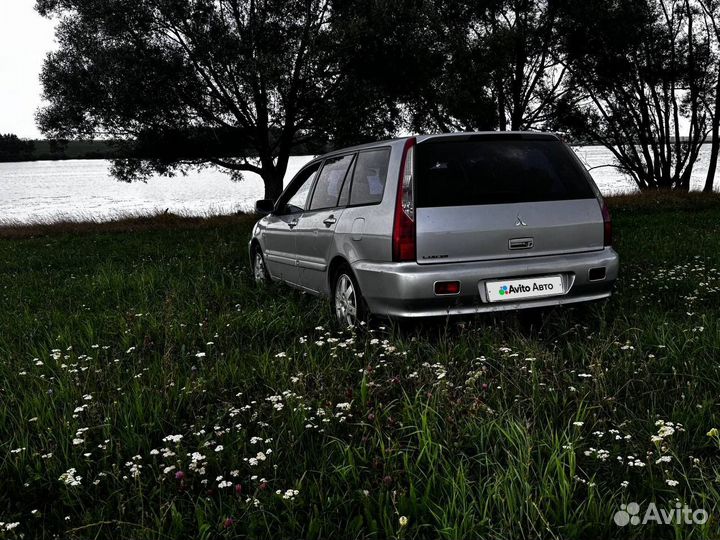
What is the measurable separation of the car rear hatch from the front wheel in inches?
31.6

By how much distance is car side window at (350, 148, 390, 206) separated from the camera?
16.5 ft

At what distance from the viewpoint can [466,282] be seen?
4578 millimetres

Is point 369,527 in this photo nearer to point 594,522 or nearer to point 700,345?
point 594,522

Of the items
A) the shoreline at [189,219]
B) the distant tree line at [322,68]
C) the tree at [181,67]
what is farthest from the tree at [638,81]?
the tree at [181,67]

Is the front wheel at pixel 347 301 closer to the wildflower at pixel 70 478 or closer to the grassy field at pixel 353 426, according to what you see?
the grassy field at pixel 353 426

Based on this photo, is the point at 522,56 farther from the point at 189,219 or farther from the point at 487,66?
the point at 189,219

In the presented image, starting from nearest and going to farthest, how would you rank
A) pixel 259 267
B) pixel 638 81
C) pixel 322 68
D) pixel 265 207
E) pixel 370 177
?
pixel 370 177 → pixel 265 207 → pixel 259 267 → pixel 322 68 → pixel 638 81

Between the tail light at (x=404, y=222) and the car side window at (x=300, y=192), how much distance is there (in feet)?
6.71

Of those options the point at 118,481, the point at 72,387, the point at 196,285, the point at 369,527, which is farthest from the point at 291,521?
the point at 196,285

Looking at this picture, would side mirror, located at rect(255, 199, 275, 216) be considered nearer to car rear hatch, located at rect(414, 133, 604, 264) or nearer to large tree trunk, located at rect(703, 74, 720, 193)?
car rear hatch, located at rect(414, 133, 604, 264)

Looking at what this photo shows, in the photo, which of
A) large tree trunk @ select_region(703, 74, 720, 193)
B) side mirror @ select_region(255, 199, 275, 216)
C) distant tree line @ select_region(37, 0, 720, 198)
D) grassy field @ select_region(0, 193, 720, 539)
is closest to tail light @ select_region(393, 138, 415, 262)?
grassy field @ select_region(0, 193, 720, 539)

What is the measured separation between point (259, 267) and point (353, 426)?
5.07m

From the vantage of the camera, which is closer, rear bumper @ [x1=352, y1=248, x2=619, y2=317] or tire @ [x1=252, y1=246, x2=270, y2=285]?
rear bumper @ [x1=352, y1=248, x2=619, y2=317]

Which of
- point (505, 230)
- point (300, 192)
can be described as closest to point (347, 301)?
point (505, 230)
